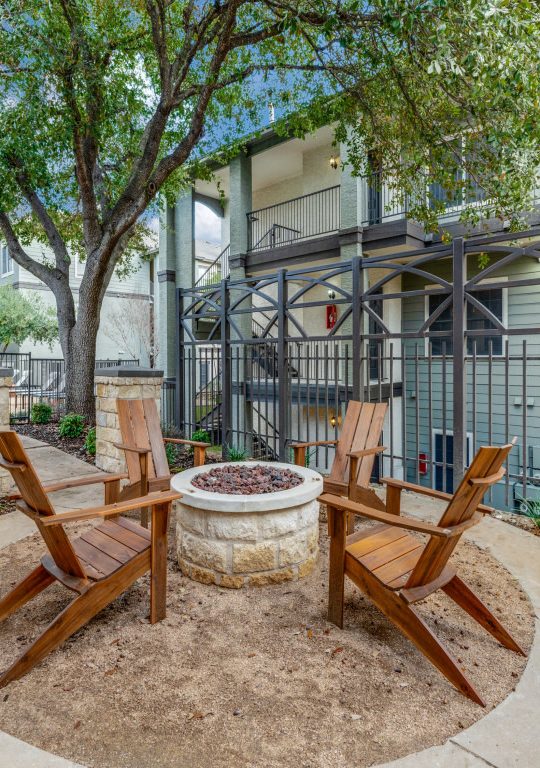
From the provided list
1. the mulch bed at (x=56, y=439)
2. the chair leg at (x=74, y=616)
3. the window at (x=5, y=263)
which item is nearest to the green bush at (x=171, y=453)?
the mulch bed at (x=56, y=439)

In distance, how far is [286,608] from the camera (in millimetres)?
2693

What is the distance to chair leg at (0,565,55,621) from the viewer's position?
7.93 ft

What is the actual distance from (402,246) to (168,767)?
842 cm

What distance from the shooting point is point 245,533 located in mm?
2854

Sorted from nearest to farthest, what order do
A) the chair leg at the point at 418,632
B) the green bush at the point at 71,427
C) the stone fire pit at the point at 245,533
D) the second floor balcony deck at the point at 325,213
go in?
Result: the chair leg at the point at 418,632 < the stone fire pit at the point at 245,533 < the green bush at the point at 71,427 < the second floor balcony deck at the point at 325,213

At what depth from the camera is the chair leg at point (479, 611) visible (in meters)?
2.30

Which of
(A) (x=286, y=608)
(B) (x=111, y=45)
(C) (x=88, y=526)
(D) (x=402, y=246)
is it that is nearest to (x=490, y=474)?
(A) (x=286, y=608)

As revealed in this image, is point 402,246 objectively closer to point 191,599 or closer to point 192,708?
point 191,599

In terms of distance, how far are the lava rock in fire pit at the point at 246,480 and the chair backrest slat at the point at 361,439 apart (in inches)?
26.2

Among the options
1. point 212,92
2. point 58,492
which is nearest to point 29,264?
point 212,92

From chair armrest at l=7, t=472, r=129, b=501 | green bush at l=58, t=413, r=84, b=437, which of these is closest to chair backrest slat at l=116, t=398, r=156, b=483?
chair armrest at l=7, t=472, r=129, b=501

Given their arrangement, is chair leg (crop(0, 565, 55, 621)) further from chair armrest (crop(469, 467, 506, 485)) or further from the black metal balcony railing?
the black metal balcony railing

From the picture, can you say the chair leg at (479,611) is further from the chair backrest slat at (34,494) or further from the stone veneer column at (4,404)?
the stone veneer column at (4,404)

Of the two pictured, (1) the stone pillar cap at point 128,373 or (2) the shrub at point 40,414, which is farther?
(2) the shrub at point 40,414
